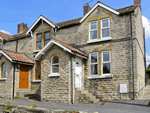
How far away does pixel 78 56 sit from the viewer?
14391 millimetres

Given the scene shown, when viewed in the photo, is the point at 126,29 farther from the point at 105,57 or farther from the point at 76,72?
the point at 76,72

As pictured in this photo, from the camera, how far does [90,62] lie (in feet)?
49.8

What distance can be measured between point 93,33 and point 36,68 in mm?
6897

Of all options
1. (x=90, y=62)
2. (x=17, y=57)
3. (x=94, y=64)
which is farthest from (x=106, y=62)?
(x=17, y=57)

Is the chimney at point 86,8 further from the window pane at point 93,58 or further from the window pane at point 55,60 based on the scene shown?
the window pane at point 55,60

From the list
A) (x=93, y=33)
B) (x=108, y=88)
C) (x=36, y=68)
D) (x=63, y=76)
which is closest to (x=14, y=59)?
(x=36, y=68)

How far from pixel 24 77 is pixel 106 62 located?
841cm

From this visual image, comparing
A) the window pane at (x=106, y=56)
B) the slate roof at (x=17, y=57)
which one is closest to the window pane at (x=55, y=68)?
the window pane at (x=106, y=56)

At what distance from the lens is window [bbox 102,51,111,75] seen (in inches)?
568

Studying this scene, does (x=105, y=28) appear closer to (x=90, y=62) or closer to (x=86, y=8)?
(x=90, y=62)

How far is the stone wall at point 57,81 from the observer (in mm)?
13453

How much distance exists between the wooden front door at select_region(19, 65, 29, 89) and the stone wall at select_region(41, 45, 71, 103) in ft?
13.1

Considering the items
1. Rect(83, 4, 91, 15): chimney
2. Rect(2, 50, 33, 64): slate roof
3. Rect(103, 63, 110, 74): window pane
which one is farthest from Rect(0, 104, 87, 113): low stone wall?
Rect(83, 4, 91, 15): chimney

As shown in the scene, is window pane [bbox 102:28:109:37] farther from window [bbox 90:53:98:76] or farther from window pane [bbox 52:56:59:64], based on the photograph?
window pane [bbox 52:56:59:64]
